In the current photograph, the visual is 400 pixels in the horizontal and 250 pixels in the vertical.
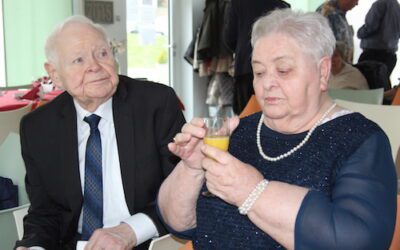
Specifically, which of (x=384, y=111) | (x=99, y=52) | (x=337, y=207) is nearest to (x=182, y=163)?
(x=337, y=207)

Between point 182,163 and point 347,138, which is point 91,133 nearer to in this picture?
point 182,163

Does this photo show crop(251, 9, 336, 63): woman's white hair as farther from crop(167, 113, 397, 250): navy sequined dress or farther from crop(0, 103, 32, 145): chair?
crop(0, 103, 32, 145): chair

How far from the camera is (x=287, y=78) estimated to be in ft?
4.48

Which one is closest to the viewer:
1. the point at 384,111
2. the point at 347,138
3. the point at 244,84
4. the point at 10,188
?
the point at 347,138

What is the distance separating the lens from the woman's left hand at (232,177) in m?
1.17

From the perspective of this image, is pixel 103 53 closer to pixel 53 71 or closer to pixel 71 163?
pixel 53 71

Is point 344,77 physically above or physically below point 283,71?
below

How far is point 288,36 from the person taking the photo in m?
1.35

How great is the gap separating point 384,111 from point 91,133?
1.58m

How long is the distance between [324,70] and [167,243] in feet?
2.48

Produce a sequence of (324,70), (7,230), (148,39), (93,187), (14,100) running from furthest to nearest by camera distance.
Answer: (148,39)
(14,100)
(7,230)
(93,187)
(324,70)

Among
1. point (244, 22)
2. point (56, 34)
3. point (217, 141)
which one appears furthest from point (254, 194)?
point (244, 22)

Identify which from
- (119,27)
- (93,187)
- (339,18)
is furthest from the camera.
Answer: (119,27)

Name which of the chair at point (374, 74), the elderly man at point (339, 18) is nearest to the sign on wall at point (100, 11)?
the elderly man at point (339, 18)
